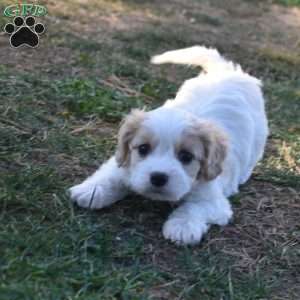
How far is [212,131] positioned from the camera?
14.1 ft

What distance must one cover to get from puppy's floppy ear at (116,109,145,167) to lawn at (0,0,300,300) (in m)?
0.30

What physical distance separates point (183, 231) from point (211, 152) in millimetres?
581

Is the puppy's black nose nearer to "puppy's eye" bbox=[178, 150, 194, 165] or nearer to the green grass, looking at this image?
"puppy's eye" bbox=[178, 150, 194, 165]

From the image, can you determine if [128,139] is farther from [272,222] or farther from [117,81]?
[117,81]

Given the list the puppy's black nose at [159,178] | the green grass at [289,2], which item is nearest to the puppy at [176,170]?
the puppy's black nose at [159,178]

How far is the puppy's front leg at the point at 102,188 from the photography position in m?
4.12

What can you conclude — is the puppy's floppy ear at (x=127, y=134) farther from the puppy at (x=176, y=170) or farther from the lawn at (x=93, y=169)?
the lawn at (x=93, y=169)

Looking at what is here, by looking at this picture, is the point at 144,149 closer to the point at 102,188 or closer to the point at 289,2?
the point at 102,188

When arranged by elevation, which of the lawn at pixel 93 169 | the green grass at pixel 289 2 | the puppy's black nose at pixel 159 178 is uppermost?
the puppy's black nose at pixel 159 178

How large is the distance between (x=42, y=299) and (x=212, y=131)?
5.82 feet

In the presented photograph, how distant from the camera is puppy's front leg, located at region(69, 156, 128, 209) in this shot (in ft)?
13.5

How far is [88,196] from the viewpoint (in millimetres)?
4125

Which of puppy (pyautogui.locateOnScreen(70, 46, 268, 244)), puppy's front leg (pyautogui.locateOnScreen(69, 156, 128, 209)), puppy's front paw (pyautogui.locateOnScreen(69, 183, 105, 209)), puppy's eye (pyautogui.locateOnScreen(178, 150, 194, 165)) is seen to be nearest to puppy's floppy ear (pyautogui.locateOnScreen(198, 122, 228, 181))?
puppy (pyautogui.locateOnScreen(70, 46, 268, 244))

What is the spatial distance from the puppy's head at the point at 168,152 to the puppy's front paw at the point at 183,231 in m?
0.14
